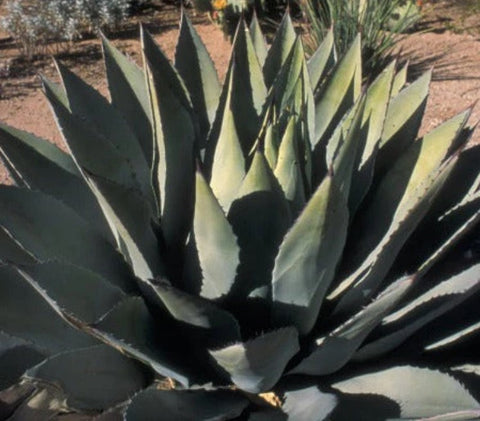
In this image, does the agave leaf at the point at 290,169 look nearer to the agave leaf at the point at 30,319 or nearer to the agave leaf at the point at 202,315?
the agave leaf at the point at 202,315

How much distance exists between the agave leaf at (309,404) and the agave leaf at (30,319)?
51 cm

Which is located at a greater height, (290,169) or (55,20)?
(290,169)

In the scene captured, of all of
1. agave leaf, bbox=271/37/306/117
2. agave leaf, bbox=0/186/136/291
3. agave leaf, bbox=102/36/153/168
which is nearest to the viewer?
agave leaf, bbox=0/186/136/291

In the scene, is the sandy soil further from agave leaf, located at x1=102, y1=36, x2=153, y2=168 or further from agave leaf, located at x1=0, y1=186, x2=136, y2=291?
agave leaf, located at x1=0, y1=186, x2=136, y2=291

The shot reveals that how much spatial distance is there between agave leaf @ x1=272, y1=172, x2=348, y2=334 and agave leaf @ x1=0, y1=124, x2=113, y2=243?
21.2 inches

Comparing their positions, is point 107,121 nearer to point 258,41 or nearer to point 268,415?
point 258,41

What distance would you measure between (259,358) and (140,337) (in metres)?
0.28

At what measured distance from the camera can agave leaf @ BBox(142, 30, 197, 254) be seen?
6.68ft

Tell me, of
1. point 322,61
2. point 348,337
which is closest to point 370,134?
point 322,61

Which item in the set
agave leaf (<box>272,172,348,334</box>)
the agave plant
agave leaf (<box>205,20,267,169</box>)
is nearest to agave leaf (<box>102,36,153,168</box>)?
the agave plant

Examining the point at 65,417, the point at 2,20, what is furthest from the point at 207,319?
the point at 2,20

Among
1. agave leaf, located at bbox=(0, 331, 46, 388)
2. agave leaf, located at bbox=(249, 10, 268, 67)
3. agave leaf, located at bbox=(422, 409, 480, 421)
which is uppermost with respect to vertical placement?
agave leaf, located at bbox=(249, 10, 268, 67)

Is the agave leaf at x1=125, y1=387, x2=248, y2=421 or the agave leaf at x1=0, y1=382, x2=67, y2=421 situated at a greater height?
the agave leaf at x1=125, y1=387, x2=248, y2=421

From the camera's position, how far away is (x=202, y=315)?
188cm
